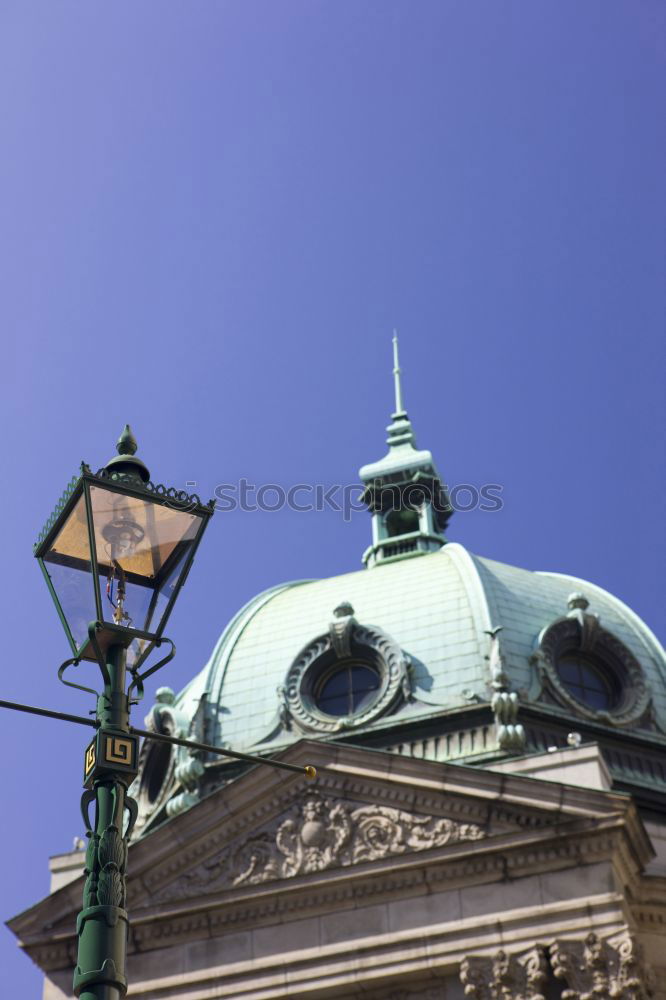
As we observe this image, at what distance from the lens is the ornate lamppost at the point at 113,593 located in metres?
12.2

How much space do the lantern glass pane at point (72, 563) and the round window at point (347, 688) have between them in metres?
27.1

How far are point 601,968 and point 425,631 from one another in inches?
510

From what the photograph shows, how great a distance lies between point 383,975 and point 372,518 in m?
22.6

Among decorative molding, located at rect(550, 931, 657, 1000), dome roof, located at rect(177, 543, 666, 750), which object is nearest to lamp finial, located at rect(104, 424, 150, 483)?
decorative molding, located at rect(550, 931, 657, 1000)

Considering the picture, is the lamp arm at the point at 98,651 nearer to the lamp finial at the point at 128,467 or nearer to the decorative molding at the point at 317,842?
the lamp finial at the point at 128,467

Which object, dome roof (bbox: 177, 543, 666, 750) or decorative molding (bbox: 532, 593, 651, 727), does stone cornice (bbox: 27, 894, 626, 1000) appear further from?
decorative molding (bbox: 532, 593, 651, 727)

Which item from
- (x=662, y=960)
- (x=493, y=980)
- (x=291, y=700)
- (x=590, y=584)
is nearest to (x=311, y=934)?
(x=493, y=980)

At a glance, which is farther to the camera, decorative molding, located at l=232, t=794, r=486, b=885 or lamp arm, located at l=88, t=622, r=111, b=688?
decorative molding, located at l=232, t=794, r=486, b=885

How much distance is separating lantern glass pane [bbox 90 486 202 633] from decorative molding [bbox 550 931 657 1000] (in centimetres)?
1835

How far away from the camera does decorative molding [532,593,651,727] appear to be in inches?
1542

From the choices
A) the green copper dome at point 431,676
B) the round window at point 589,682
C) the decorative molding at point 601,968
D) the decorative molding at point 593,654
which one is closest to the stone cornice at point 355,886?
the decorative molding at point 601,968

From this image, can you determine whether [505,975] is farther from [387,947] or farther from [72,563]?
[72,563]

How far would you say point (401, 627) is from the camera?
41.2 metres

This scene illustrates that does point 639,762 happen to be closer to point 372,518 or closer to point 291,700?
point 291,700
